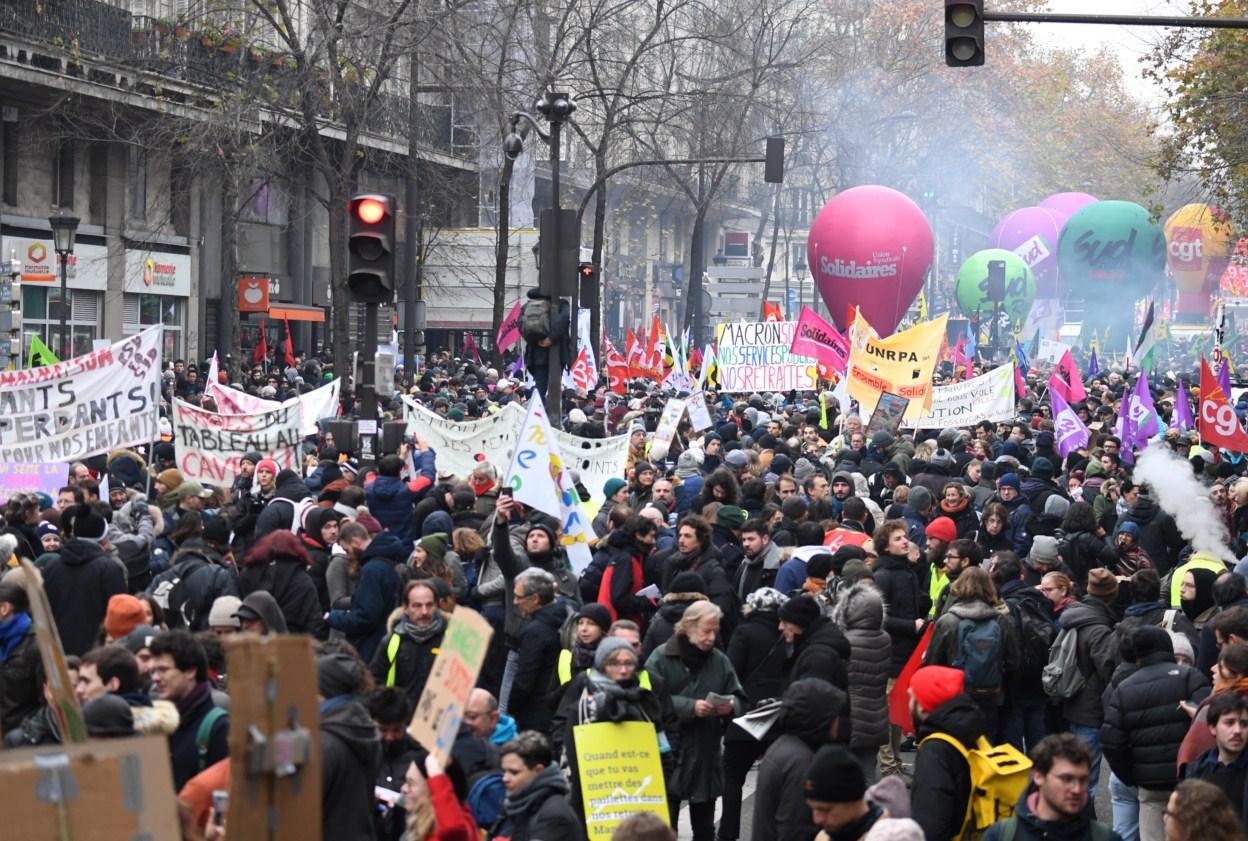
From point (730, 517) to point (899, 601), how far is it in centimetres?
125

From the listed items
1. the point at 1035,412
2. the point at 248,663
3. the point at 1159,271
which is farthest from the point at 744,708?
the point at 1159,271

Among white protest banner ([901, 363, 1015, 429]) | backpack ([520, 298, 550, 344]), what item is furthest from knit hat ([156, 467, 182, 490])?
white protest banner ([901, 363, 1015, 429])

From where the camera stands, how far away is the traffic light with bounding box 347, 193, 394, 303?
13148 millimetres

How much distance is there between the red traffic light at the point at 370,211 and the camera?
13.1 metres

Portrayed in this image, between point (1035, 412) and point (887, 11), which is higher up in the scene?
point (887, 11)

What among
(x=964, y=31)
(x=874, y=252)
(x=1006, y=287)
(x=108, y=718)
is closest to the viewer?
(x=108, y=718)

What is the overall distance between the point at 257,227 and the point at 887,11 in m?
37.1

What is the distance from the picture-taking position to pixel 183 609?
9.95 m

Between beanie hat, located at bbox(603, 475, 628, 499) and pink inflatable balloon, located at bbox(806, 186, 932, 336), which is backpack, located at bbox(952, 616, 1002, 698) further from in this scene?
pink inflatable balloon, located at bbox(806, 186, 932, 336)

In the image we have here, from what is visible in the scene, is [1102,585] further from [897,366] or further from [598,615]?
[897,366]

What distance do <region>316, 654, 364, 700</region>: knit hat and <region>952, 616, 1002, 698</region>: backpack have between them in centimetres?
381

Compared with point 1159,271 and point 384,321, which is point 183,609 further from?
point 1159,271

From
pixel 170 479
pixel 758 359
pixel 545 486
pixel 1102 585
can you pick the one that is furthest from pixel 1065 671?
pixel 758 359

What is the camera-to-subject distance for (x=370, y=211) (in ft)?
43.2
